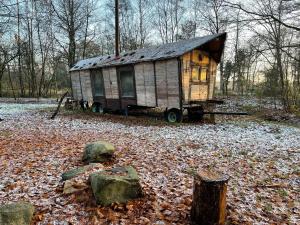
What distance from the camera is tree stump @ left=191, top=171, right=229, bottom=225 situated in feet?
12.7

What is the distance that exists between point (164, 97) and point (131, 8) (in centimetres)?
2374

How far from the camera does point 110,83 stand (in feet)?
59.0

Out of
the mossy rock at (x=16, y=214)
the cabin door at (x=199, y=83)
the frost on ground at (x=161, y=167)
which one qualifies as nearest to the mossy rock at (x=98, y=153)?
the frost on ground at (x=161, y=167)

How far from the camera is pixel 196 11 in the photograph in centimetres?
3291

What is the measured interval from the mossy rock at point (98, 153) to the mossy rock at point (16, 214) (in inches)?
113

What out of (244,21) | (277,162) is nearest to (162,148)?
(277,162)

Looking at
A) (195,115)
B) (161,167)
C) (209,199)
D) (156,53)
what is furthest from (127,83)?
(209,199)

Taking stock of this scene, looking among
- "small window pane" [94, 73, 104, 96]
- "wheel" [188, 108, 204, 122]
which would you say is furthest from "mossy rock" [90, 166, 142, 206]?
"small window pane" [94, 73, 104, 96]

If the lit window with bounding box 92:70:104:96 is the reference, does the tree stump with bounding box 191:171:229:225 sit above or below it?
below

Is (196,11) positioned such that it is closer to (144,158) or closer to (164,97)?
(164,97)

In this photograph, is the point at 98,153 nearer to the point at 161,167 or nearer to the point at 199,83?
the point at 161,167

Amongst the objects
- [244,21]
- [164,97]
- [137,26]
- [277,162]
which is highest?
[137,26]

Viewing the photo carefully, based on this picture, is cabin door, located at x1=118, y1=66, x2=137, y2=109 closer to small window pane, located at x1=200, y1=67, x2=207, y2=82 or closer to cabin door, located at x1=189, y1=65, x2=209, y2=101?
cabin door, located at x1=189, y1=65, x2=209, y2=101

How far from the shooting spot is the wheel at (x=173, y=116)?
14.3 metres
